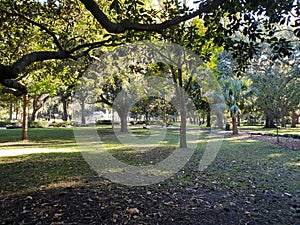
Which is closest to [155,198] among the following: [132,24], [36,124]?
[132,24]

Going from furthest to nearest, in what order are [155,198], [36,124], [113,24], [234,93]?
[36,124]
[234,93]
[155,198]
[113,24]

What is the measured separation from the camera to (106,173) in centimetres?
645

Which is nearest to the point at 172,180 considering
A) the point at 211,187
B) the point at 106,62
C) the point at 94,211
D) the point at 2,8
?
the point at 211,187

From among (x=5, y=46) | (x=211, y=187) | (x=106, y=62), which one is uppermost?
(x=106, y=62)

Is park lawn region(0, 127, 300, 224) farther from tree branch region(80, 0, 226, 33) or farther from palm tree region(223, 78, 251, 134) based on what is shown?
palm tree region(223, 78, 251, 134)

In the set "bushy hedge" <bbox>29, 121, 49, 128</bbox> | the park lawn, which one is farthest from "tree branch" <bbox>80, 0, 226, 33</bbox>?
"bushy hedge" <bbox>29, 121, 49, 128</bbox>

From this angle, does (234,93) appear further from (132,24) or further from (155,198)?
(132,24)

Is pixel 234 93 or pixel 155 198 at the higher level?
pixel 234 93

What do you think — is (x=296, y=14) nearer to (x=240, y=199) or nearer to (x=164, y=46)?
(x=240, y=199)

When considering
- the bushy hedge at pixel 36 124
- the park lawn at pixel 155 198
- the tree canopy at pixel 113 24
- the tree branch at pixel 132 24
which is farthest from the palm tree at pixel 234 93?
the bushy hedge at pixel 36 124

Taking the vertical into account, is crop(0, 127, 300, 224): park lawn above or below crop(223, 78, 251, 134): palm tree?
below

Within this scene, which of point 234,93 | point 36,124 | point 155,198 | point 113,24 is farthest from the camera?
point 36,124

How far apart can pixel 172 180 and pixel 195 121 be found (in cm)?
5960

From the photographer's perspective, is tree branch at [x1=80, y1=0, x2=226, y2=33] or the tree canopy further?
the tree canopy
